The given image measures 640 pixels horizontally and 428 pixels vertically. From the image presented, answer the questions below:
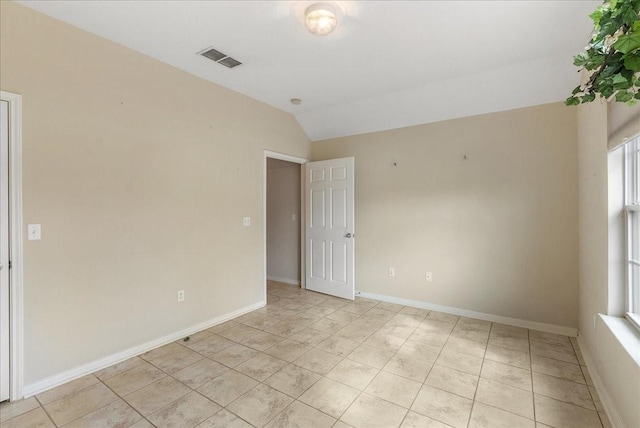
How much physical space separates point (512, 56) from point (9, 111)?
156 inches

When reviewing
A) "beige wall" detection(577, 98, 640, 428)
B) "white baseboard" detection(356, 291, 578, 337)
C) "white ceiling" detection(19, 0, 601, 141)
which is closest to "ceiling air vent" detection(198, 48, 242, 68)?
"white ceiling" detection(19, 0, 601, 141)

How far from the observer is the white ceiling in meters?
2.03

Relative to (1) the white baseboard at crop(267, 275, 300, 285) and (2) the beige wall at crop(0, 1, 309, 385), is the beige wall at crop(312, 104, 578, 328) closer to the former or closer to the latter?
(1) the white baseboard at crop(267, 275, 300, 285)

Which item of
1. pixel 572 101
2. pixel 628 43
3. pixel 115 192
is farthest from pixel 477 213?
pixel 115 192

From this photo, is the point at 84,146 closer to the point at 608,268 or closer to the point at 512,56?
the point at 512,56

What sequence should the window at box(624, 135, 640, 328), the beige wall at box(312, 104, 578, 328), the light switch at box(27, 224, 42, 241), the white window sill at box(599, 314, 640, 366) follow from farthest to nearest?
the beige wall at box(312, 104, 578, 328) → the light switch at box(27, 224, 42, 241) → the window at box(624, 135, 640, 328) → the white window sill at box(599, 314, 640, 366)

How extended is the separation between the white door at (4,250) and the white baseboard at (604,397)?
3.81 meters

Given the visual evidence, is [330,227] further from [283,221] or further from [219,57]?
[219,57]

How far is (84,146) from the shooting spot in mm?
2291

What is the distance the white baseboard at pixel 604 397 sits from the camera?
1699 mm

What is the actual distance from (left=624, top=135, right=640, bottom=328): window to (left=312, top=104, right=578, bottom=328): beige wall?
1174 mm

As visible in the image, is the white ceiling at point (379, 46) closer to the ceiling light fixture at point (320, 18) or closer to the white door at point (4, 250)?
the ceiling light fixture at point (320, 18)

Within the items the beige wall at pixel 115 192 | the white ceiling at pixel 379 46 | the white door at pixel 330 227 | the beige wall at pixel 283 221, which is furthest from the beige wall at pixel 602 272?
the beige wall at pixel 283 221

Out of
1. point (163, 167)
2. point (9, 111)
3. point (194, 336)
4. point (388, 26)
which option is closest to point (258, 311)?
point (194, 336)
